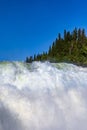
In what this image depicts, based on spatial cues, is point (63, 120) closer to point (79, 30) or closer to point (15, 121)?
point (15, 121)

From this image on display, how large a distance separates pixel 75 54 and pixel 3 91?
76.8 m

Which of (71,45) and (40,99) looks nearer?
(40,99)

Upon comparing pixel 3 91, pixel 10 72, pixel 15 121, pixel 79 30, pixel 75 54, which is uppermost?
pixel 79 30

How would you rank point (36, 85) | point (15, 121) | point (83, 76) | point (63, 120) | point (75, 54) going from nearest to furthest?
point (15, 121)
point (63, 120)
point (36, 85)
point (83, 76)
point (75, 54)

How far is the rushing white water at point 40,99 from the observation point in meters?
16.2

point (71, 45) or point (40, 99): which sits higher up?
point (71, 45)

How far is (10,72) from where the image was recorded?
19.3 metres

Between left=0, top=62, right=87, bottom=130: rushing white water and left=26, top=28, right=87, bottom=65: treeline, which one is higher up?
left=26, top=28, right=87, bottom=65: treeline

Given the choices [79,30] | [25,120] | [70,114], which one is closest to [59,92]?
[70,114]

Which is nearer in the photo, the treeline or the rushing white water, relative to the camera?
the rushing white water

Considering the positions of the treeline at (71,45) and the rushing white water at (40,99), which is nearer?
→ the rushing white water at (40,99)

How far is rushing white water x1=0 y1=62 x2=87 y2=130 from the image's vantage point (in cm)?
1619

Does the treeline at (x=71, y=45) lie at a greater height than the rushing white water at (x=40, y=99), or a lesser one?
greater

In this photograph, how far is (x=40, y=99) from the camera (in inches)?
701
